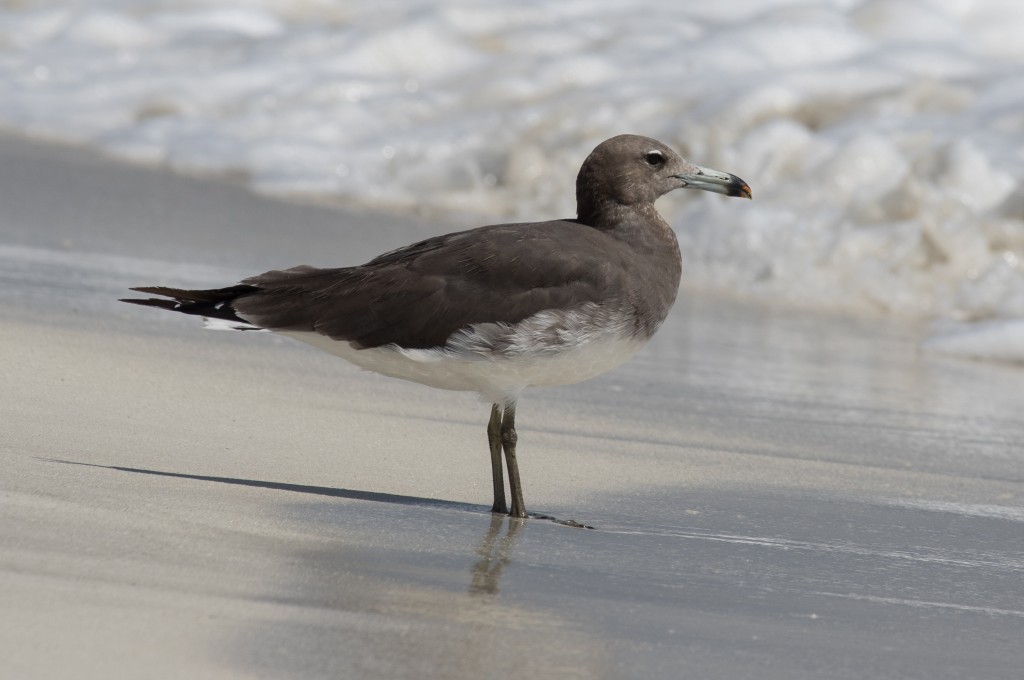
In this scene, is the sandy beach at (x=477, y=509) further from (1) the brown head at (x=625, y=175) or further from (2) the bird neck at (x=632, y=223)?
(1) the brown head at (x=625, y=175)

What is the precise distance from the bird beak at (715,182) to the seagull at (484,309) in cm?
49

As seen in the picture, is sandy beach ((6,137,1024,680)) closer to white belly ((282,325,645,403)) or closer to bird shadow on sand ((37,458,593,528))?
bird shadow on sand ((37,458,593,528))

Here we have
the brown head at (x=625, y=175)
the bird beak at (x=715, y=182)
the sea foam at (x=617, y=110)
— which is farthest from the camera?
the sea foam at (x=617, y=110)

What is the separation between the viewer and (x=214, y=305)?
438 cm

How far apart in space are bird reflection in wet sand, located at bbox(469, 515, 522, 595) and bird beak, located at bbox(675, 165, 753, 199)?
135 cm

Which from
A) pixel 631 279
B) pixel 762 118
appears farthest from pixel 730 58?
pixel 631 279

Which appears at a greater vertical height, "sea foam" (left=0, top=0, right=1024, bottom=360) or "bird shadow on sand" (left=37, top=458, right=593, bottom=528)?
"sea foam" (left=0, top=0, right=1024, bottom=360)

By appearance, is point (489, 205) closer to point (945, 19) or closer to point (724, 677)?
point (945, 19)

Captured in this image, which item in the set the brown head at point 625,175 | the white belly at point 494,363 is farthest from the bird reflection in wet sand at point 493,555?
the brown head at point 625,175

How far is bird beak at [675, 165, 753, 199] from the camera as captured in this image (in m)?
4.94

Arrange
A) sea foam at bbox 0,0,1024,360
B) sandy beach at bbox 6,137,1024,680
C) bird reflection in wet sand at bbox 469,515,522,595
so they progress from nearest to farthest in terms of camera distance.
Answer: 1. sandy beach at bbox 6,137,1024,680
2. bird reflection in wet sand at bbox 469,515,522,595
3. sea foam at bbox 0,0,1024,360

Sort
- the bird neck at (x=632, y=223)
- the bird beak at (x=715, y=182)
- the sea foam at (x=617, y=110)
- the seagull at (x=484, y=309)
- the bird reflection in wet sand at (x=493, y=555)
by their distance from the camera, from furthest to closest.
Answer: the sea foam at (x=617, y=110) → the bird beak at (x=715, y=182) → the bird neck at (x=632, y=223) → the seagull at (x=484, y=309) → the bird reflection in wet sand at (x=493, y=555)

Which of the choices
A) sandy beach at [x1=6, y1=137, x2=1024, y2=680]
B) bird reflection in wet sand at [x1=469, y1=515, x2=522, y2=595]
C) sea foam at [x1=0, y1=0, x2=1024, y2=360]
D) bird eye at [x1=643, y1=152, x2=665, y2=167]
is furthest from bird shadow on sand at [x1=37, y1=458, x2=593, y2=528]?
sea foam at [x1=0, y1=0, x2=1024, y2=360]

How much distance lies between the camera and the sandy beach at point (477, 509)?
3.02 metres
